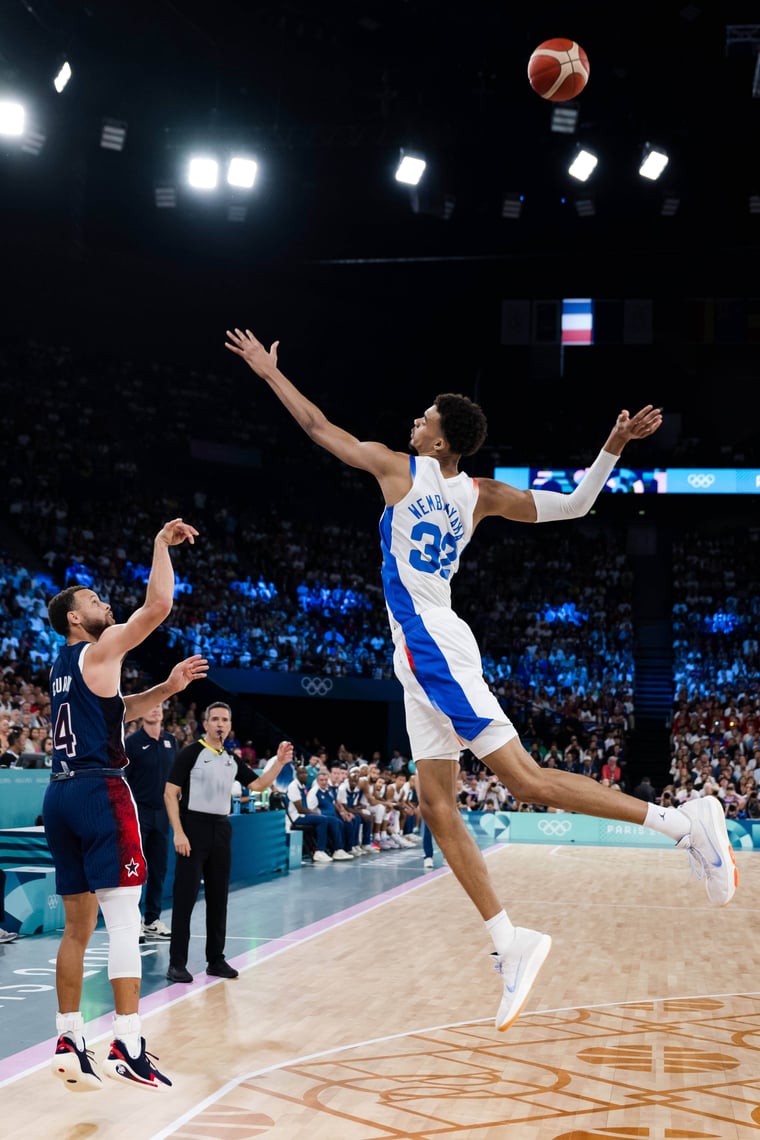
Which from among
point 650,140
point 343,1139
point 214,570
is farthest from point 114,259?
point 343,1139

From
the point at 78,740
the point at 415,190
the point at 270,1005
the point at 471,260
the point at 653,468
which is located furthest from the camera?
the point at 653,468

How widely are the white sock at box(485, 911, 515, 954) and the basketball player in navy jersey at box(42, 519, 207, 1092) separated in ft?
4.85

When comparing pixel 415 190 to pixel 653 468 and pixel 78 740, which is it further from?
pixel 78 740

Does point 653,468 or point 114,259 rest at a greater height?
point 114,259

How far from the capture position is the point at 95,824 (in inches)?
183

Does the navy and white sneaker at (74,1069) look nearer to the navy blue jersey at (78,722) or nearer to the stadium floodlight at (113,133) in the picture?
the navy blue jersey at (78,722)

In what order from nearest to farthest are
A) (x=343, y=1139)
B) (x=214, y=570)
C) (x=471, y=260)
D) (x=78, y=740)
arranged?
(x=343, y=1139) < (x=78, y=740) < (x=471, y=260) < (x=214, y=570)

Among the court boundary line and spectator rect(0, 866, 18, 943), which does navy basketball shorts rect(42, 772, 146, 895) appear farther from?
spectator rect(0, 866, 18, 943)

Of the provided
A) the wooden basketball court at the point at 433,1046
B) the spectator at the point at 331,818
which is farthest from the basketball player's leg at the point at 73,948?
the spectator at the point at 331,818

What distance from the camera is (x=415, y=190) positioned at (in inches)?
801

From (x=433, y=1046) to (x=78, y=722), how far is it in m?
2.69

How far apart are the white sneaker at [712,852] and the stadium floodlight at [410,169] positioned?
1645 centimetres

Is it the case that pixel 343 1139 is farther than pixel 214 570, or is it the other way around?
pixel 214 570

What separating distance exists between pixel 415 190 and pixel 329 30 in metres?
3.37
